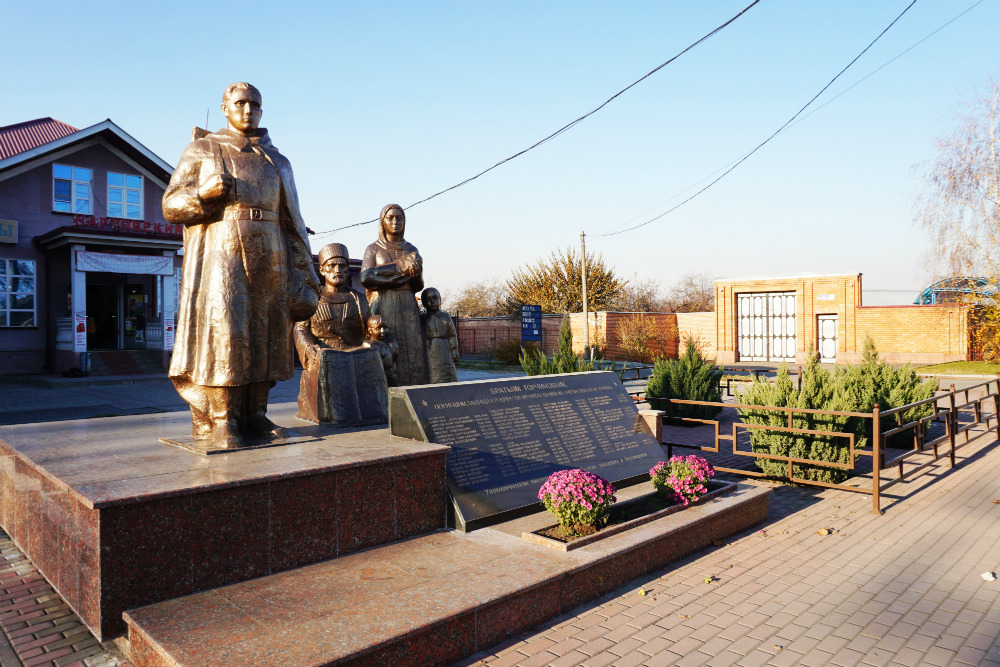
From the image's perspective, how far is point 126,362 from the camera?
2038cm

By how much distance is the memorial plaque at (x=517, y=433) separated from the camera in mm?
4816

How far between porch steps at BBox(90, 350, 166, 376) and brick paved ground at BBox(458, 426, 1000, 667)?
64.1 feet

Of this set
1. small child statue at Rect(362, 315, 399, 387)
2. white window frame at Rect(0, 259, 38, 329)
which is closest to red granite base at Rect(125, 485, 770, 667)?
small child statue at Rect(362, 315, 399, 387)

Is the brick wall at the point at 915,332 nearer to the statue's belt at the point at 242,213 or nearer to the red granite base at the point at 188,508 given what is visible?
the red granite base at the point at 188,508

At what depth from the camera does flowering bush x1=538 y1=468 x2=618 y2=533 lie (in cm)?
446

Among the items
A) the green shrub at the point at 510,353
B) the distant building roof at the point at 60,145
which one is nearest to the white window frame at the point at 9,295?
the distant building roof at the point at 60,145

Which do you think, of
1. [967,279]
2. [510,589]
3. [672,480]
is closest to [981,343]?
[967,279]

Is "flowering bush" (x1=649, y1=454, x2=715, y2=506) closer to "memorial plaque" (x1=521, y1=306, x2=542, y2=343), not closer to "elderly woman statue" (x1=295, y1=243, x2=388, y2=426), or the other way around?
"elderly woman statue" (x1=295, y1=243, x2=388, y2=426)

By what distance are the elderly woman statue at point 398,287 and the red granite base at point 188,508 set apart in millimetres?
2218

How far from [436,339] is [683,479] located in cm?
329

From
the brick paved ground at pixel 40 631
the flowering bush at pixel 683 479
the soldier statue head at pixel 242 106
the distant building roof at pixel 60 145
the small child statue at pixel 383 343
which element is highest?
the distant building roof at pixel 60 145

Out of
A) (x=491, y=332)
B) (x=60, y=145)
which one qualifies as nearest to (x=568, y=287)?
(x=491, y=332)

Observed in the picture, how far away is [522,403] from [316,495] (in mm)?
2191

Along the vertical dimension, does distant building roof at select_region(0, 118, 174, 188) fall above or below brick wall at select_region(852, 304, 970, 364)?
above
